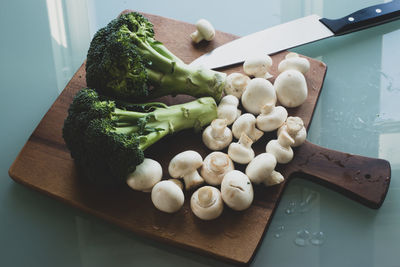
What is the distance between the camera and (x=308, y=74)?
1680 mm

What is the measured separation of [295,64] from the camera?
5.29 ft

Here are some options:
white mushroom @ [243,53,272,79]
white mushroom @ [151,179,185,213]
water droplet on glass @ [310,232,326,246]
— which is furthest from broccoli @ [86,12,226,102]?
water droplet on glass @ [310,232,326,246]

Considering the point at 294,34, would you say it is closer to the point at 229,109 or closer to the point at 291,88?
the point at 291,88

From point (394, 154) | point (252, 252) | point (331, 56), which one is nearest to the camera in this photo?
point (252, 252)

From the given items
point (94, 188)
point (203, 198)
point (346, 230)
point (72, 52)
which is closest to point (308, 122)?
point (346, 230)

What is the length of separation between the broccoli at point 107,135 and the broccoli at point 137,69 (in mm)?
69

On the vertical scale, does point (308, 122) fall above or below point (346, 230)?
above

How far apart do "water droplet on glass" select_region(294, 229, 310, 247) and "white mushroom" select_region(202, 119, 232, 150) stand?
346mm

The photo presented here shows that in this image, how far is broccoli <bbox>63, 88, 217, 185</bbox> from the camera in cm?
129

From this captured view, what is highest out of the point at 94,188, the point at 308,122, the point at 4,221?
the point at 308,122

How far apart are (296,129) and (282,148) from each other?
0.24 ft

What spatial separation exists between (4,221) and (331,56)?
130 cm

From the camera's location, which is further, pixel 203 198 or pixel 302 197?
pixel 302 197

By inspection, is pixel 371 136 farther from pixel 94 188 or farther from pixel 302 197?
pixel 94 188
